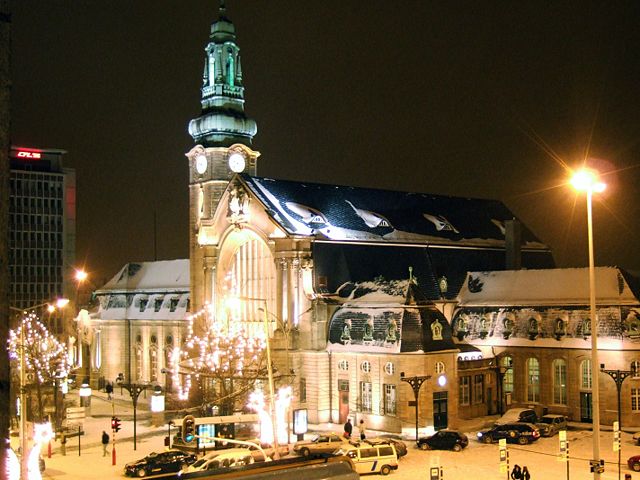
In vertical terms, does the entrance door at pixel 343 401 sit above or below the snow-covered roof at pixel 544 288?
below

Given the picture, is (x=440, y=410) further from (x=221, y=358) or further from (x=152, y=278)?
(x=152, y=278)

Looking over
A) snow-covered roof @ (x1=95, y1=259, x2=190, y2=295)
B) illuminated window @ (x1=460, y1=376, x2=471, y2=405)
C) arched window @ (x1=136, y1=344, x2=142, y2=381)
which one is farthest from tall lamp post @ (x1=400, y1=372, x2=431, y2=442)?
arched window @ (x1=136, y1=344, x2=142, y2=381)

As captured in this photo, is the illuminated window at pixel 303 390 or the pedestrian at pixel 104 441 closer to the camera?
the pedestrian at pixel 104 441

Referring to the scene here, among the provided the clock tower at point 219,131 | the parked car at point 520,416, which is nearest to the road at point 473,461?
the parked car at point 520,416

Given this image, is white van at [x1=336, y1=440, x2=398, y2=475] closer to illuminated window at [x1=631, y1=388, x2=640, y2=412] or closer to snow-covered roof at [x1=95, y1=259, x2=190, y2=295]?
illuminated window at [x1=631, y1=388, x2=640, y2=412]

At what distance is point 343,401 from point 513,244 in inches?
1106

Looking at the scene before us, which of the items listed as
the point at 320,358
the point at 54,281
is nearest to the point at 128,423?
the point at 320,358

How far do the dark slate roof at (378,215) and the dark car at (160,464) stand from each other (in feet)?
80.8

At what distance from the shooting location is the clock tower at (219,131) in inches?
3059

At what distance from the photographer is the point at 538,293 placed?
6700 centimetres

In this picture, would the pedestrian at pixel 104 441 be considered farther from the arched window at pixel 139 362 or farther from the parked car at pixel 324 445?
the arched window at pixel 139 362

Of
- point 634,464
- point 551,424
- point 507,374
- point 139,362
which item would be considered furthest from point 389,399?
point 139,362

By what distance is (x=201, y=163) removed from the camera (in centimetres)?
7931

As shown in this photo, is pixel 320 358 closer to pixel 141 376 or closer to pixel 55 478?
pixel 55 478
